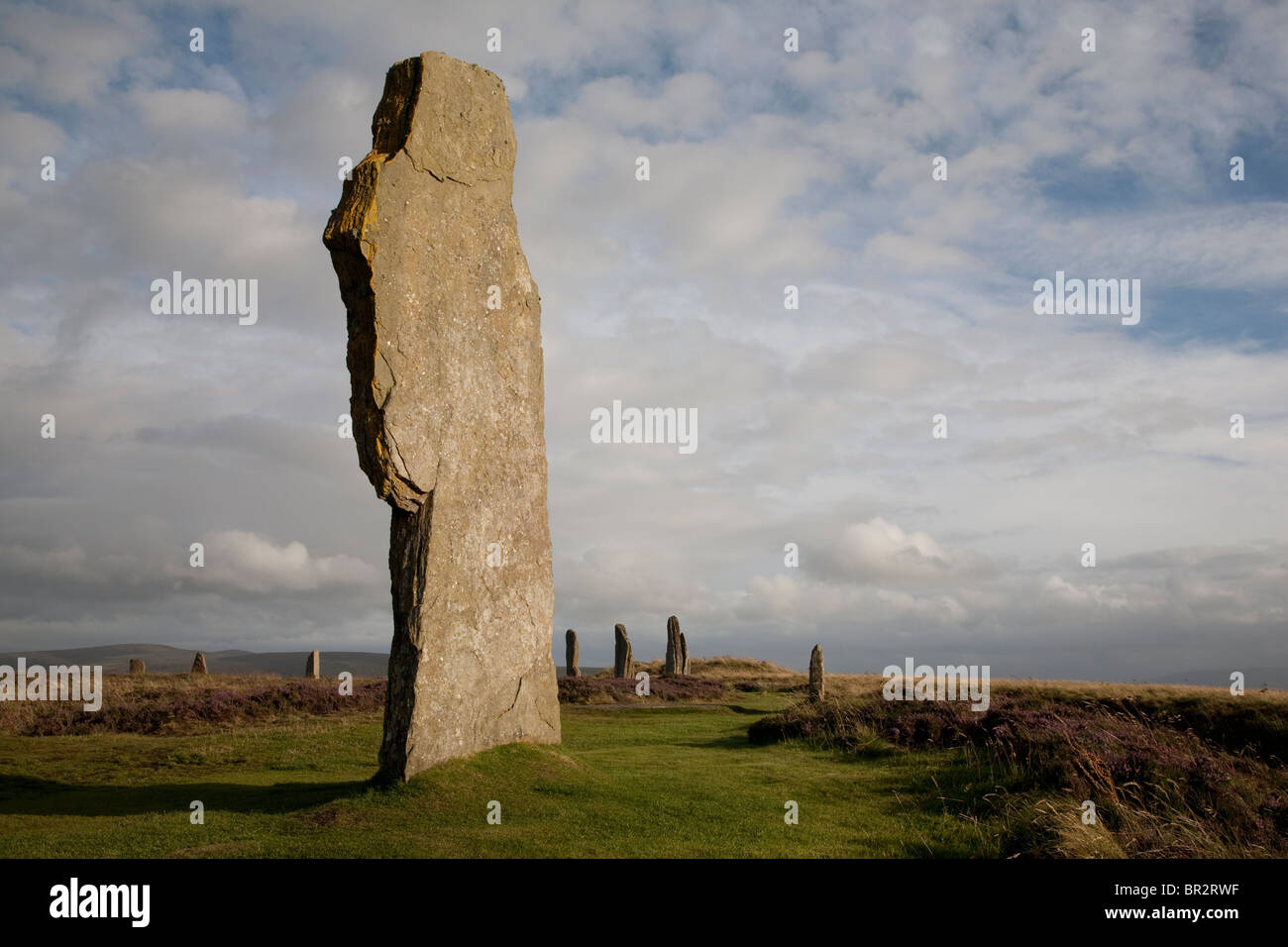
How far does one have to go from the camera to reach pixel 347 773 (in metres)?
15.3

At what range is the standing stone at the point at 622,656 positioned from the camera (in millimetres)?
39500

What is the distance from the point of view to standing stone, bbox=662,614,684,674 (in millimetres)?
42156

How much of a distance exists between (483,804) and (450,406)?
202 inches

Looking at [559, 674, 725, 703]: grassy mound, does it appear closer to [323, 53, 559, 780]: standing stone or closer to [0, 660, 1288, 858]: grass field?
[0, 660, 1288, 858]: grass field

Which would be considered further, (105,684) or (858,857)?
(105,684)

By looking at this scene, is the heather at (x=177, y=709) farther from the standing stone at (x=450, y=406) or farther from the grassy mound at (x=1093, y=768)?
the standing stone at (x=450, y=406)

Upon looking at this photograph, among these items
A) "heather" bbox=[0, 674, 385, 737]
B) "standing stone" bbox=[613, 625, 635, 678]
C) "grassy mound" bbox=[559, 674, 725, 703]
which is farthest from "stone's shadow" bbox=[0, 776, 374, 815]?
"standing stone" bbox=[613, 625, 635, 678]

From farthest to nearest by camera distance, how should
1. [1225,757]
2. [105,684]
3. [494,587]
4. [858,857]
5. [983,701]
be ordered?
[105,684] < [983,701] < [1225,757] < [494,587] < [858,857]

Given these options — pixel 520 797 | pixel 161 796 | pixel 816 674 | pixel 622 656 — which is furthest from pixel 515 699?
pixel 622 656

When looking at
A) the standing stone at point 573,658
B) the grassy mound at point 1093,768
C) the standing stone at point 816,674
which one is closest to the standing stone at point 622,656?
the standing stone at point 573,658

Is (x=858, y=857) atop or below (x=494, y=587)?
below
